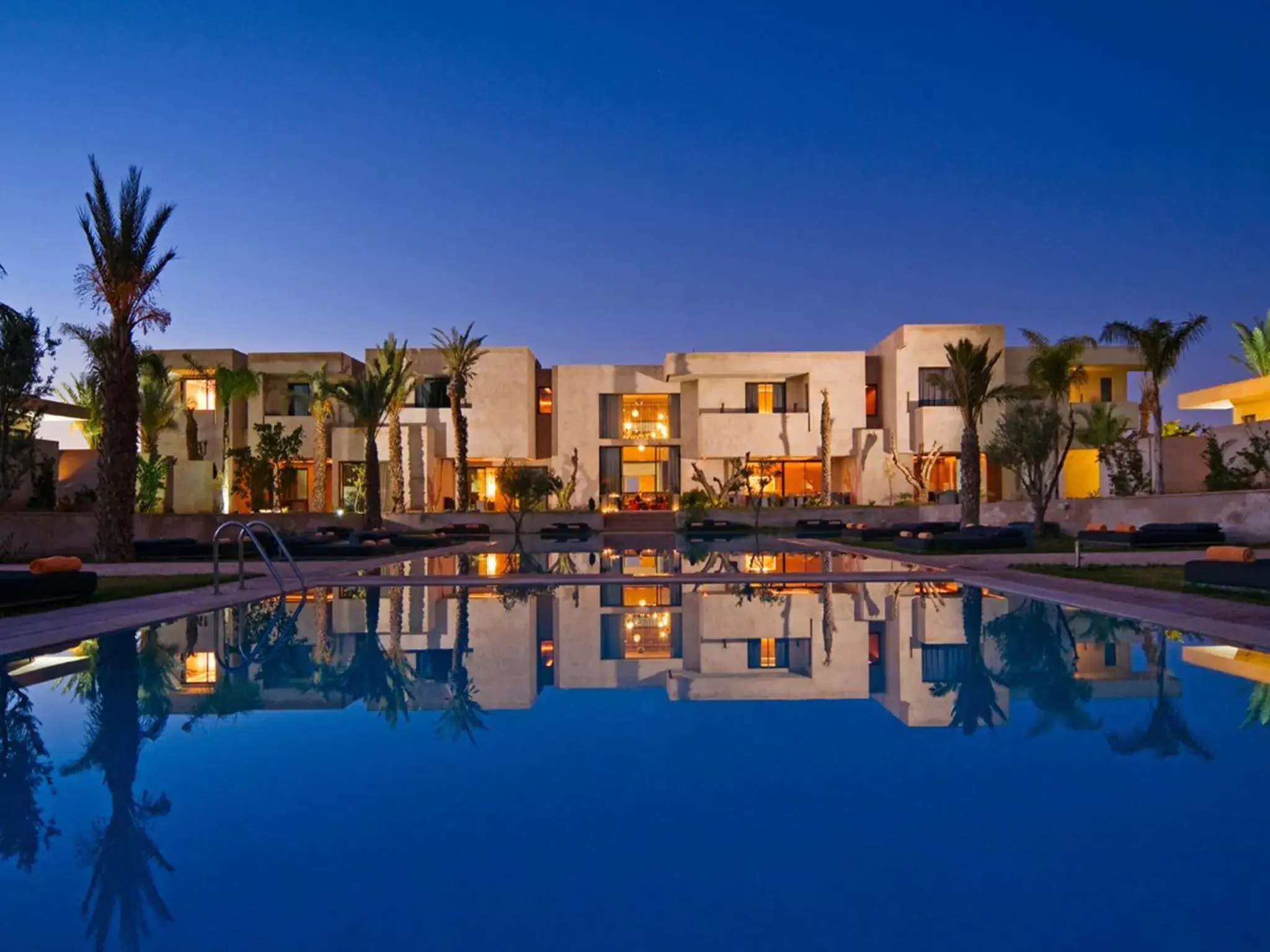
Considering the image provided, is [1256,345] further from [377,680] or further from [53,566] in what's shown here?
[53,566]

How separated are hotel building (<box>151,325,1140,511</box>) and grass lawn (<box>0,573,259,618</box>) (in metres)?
23.1

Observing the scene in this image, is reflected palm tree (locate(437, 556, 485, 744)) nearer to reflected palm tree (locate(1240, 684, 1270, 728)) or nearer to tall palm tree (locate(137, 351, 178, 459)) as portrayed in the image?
reflected palm tree (locate(1240, 684, 1270, 728))

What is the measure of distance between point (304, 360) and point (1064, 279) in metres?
44.9

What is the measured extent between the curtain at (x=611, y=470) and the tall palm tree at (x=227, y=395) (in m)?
15.4

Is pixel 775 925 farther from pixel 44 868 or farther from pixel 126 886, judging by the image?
pixel 44 868

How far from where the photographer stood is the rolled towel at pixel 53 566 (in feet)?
33.6

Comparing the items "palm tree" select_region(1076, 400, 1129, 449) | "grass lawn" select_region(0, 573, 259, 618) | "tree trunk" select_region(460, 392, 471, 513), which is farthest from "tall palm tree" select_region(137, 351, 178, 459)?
"palm tree" select_region(1076, 400, 1129, 449)

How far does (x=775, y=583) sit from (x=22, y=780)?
1061 centimetres

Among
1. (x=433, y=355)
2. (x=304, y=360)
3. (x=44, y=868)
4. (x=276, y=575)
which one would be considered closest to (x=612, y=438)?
(x=433, y=355)

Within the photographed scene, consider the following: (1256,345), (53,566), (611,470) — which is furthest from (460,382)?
(1256,345)

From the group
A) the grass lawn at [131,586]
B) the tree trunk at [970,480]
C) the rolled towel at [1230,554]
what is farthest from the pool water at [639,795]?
the tree trunk at [970,480]

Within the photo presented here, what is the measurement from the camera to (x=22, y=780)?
4.64 metres

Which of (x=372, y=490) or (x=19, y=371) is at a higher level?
(x=19, y=371)

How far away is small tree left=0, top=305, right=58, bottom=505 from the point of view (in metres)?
17.5
